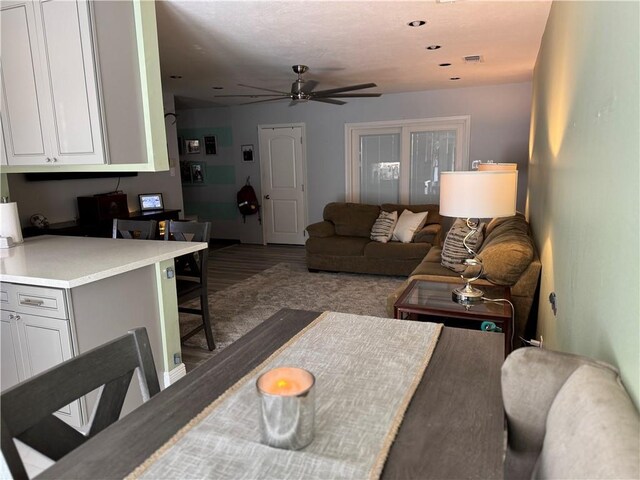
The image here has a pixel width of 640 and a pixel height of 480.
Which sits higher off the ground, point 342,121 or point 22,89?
point 342,121

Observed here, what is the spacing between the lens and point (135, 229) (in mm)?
3160

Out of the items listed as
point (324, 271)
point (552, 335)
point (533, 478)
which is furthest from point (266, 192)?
point (533, 478)

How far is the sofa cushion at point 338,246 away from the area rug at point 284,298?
0.94ft

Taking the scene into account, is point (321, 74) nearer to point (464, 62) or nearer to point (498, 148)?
point (464, 62)

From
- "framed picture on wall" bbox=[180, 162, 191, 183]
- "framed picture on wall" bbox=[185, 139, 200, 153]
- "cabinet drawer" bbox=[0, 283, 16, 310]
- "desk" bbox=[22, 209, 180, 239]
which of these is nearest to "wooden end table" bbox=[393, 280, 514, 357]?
"cabinet drawer" bbox=[0, 283, 16, 310]

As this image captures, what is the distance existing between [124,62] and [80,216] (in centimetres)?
251

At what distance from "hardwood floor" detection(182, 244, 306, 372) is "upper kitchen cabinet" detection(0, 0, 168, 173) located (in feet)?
7.87

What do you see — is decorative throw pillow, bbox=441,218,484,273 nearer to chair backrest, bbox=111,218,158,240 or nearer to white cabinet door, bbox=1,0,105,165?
chair backrest, bbox=111,218,158,240

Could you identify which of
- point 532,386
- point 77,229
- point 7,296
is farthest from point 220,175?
point 532,386

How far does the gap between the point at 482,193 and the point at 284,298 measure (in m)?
2.64

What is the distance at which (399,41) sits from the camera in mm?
3535

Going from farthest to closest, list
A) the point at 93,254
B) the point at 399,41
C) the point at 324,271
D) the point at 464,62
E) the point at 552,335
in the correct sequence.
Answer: the point at 324,271 → the point at 464,62 → the point at 399,41 → the point at 93,254 → the point at 552,335

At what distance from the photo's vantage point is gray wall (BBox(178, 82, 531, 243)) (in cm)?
575

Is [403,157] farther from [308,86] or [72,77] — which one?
[72,77]
